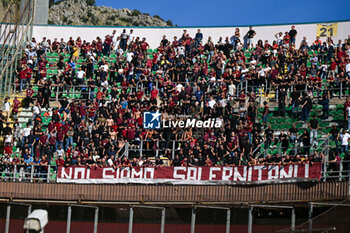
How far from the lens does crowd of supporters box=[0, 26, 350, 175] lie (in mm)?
30734

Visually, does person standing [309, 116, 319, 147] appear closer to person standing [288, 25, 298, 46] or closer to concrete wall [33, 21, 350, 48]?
person standing [288, 25, 298, 46]

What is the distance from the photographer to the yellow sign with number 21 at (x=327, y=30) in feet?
133

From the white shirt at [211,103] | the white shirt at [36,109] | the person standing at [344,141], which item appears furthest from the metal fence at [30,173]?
the white shirt at [211,103]

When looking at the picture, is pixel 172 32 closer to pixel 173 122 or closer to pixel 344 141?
pixel 173 122

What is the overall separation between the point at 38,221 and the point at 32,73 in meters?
30.4

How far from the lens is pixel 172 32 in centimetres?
4397

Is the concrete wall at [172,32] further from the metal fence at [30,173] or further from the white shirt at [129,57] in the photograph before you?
the metal fence at [30,173]

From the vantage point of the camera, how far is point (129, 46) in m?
42.1

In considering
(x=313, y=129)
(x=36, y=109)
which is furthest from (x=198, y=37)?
(x=313, y=129)

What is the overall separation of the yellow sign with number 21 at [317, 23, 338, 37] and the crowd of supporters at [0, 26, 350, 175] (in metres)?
1.14

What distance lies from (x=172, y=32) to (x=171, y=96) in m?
9.50

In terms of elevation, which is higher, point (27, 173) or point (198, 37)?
point (198, 37)

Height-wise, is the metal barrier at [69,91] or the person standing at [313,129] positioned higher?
the metal barrier at [69,91]

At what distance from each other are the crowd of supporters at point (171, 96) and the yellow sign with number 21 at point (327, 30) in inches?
44.7
